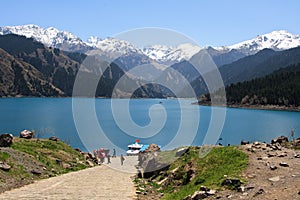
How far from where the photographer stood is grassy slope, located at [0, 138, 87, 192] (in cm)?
2703

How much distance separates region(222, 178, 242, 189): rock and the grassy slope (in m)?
15.2

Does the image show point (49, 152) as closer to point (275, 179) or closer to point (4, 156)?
point (4, 156)

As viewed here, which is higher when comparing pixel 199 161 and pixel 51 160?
pixel 199 161

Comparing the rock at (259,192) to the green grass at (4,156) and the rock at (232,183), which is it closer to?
the rock at (232,183)

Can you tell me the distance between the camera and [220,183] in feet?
62.6

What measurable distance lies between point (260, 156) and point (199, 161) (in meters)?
5.11

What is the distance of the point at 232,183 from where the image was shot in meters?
18.5

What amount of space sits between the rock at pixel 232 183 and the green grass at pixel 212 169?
16.0 inches

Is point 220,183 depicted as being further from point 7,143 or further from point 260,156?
point 7,143

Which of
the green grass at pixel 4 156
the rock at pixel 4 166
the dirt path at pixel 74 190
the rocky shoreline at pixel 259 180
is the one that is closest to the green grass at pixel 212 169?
the rocky shoreline at pixel 259 180

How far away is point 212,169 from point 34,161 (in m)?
18.2

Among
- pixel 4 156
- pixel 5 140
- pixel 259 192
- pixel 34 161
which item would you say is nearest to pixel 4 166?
pixel 4 156

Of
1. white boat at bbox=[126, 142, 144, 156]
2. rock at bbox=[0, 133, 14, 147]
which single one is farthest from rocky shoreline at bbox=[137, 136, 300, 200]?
white boat at bbox=[126, 142, 144, 156]

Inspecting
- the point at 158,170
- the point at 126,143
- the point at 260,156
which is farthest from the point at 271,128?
the point at 260,156
